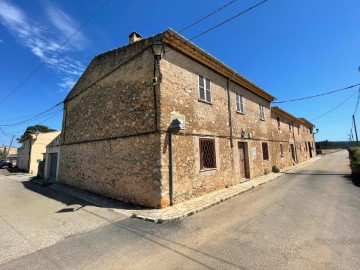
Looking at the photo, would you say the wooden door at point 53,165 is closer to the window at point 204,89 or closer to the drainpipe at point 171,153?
the drainpipe at point 171,153

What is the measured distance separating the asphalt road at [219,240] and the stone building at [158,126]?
1.69 m

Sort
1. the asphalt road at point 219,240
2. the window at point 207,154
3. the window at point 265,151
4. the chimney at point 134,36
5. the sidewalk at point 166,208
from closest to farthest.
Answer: the asphalt road at point 219,240 → the sidewalk at point 166,208 → the window at point 207,154 → the chimney at point 134,36 → the window at point 265,151

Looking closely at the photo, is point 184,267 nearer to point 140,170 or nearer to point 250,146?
point 140,170

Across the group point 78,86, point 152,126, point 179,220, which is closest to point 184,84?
point 152,126

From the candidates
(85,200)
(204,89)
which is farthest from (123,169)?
(204,89)

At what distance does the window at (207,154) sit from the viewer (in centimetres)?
884

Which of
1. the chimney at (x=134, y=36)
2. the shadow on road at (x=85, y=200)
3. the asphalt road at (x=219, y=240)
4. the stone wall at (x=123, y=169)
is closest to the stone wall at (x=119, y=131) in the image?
the stone wall at (x=123, y=169)

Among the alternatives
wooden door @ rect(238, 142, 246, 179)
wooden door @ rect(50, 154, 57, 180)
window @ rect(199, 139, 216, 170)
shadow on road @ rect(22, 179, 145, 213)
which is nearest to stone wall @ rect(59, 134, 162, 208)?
shadow on road @ rect(22, 179, 145, 213)

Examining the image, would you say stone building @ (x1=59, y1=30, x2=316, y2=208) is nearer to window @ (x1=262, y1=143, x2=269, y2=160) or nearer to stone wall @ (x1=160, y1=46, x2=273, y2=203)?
stone wall @ (x1=160, y1=46, x2=273, y2=203)

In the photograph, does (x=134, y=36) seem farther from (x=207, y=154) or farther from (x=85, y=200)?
(x=85, y=200)

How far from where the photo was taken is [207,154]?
9.18 metres

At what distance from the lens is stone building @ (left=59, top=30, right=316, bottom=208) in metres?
7.38

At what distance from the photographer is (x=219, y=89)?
35.3 ft

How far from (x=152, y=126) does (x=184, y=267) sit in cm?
469
